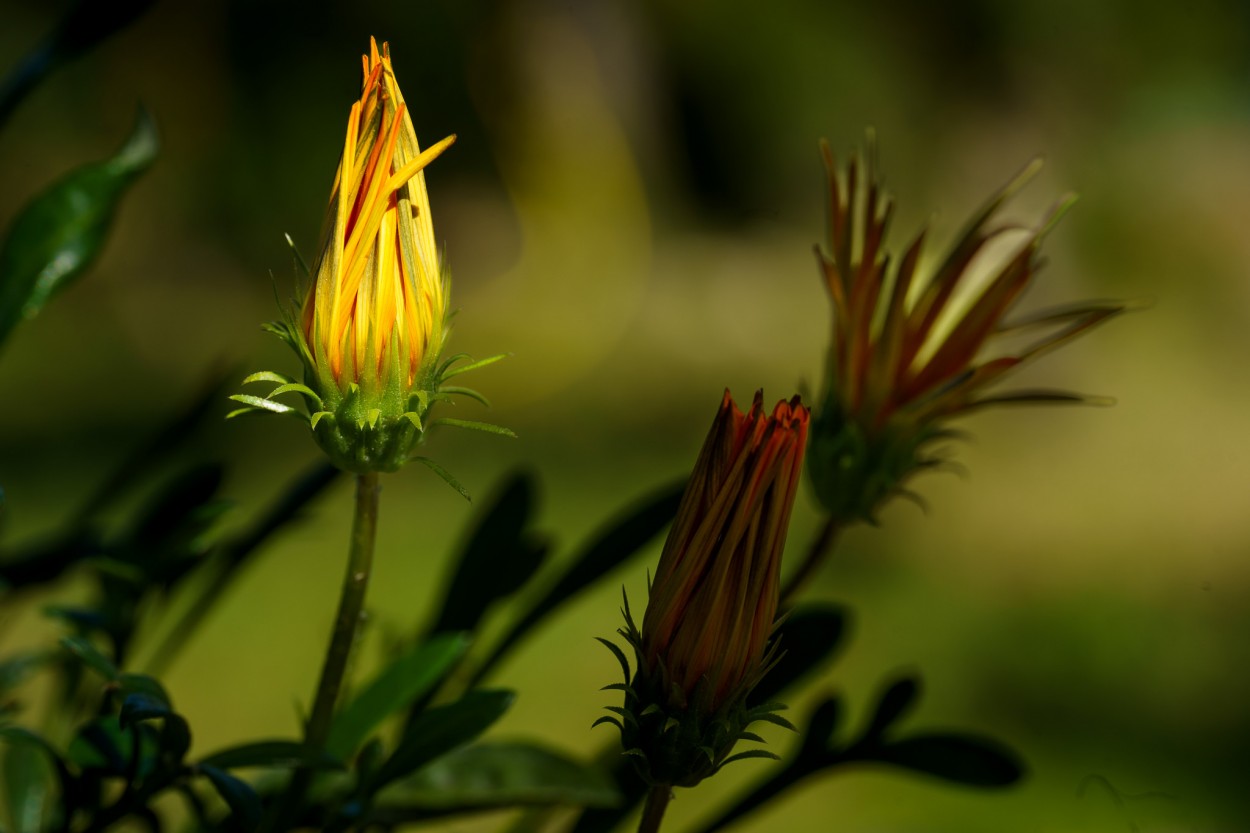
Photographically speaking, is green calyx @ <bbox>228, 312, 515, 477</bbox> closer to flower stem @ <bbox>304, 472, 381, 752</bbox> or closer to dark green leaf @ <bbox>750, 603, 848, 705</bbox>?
flower stem @ <bbox>304, 472, 381, 752</bbox>

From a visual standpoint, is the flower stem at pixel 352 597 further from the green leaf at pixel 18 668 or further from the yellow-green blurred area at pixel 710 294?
the yellow-green blurred area at pixel 710 294

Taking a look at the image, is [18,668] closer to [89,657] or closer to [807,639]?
[89,657]

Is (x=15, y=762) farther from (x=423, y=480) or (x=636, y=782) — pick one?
(x=423, y=480)

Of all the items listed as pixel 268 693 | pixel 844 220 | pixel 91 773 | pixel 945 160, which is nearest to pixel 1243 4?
pixel 945 160

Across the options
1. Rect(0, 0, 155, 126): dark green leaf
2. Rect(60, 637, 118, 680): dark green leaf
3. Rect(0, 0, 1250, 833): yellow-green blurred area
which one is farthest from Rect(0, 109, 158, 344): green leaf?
Rect(0, 0, 1250, 833): yellow-green blurred area

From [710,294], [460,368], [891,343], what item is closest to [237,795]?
[460,368]
